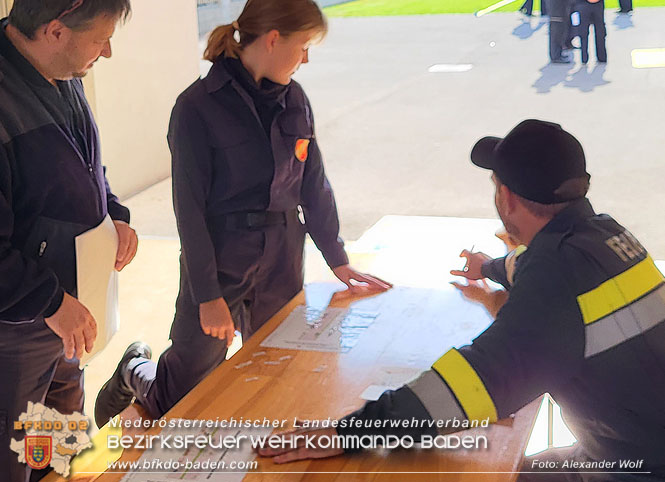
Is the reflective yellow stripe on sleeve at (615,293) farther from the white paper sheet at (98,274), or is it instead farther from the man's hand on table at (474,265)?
the white paper sheet at (98,274)

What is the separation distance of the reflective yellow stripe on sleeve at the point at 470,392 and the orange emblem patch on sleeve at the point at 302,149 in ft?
3.17

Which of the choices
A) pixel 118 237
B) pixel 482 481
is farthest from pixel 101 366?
pixel 482 481

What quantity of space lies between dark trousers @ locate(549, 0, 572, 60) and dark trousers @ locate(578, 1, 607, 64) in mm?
68

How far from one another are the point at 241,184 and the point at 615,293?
3.34ft

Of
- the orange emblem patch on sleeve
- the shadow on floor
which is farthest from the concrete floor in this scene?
the orange emblem patch on sleeve

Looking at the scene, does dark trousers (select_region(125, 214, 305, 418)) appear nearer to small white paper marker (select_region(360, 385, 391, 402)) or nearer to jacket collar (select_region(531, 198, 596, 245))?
small white paper marker (select_region(360, 385, 391, 402))

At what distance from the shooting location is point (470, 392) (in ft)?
4.62

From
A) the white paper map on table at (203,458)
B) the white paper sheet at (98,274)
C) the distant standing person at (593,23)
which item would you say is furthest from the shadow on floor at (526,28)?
the white paper map on table at (203,458)

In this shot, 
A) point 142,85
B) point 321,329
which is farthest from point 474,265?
point 142,85

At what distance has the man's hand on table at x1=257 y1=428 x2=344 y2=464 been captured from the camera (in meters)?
1.46

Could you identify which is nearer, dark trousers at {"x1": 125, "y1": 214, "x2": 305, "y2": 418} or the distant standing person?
dark trousers at {"x1": 125, "y1": 214, "x2": 305, "y2": 418}

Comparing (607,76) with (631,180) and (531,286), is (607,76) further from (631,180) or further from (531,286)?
(531,286)

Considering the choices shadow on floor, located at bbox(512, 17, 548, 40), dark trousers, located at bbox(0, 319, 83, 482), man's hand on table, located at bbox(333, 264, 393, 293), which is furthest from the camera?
shadow on floor, located at bbox(512, 17, 548, 40)

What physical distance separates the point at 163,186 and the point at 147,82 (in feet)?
2.35
